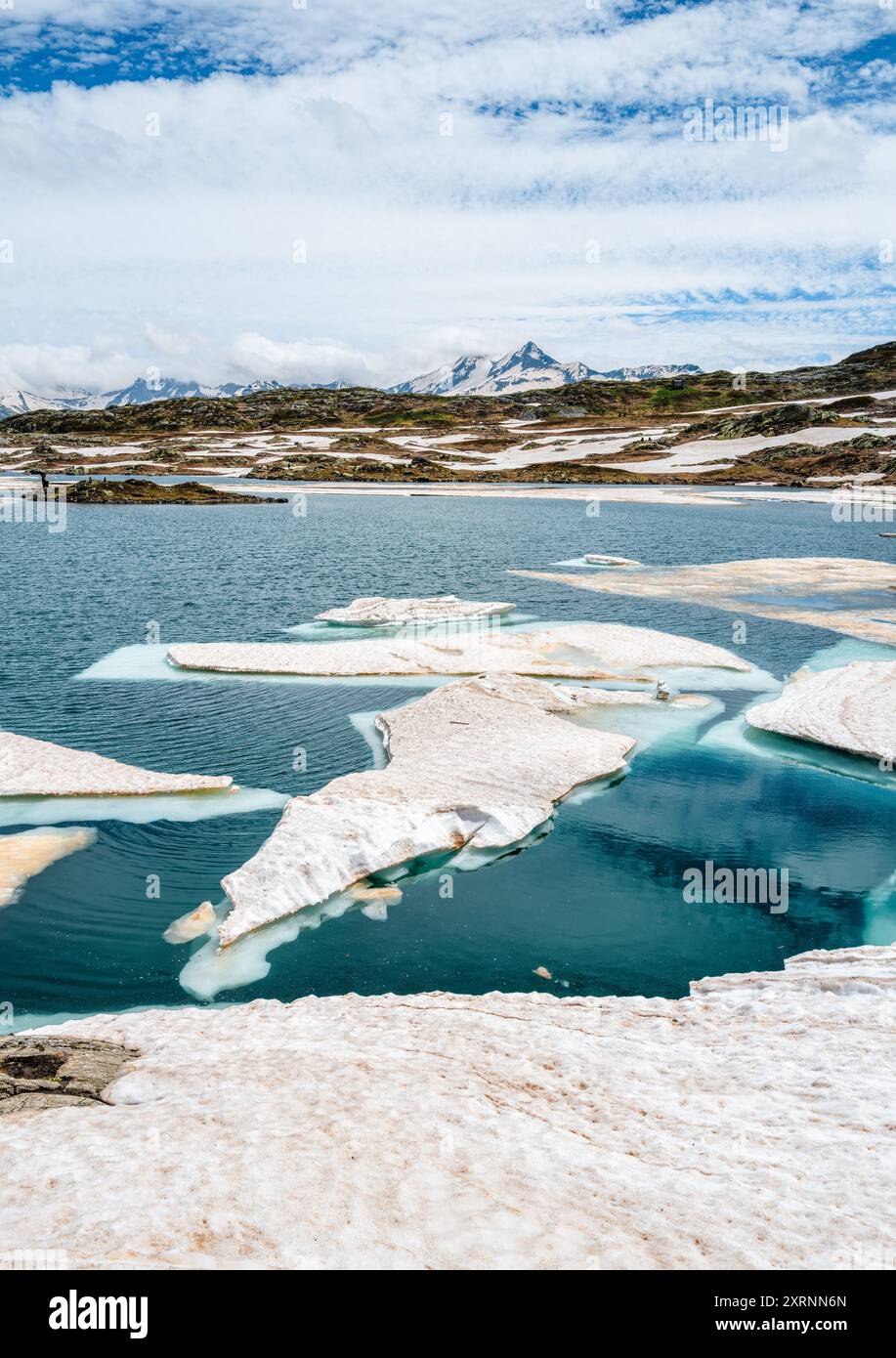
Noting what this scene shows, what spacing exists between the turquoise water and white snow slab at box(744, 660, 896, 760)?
775mm

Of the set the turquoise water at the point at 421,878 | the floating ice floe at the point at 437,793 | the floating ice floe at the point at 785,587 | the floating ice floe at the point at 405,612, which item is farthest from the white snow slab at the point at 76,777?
the floating ice floe at the point at 785,587

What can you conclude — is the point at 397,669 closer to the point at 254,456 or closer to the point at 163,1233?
the point at 163,1233

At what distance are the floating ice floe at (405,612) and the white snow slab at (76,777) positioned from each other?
16.5 metres

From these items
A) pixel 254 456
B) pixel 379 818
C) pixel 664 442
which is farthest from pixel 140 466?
pixel 379 818

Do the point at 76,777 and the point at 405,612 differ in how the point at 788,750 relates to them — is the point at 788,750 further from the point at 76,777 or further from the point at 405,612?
the point at 405,612

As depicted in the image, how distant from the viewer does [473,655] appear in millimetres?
30172

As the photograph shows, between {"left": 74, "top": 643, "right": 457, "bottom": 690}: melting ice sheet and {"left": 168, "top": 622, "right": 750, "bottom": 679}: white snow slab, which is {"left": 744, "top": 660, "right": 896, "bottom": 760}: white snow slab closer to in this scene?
{"left": 168, "top": 622, "right": 750, "bottom": 679}: white snow slab

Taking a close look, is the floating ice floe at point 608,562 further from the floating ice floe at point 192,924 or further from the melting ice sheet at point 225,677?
the floating ice floe at point 192,924

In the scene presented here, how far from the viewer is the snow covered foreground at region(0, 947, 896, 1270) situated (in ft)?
21.0

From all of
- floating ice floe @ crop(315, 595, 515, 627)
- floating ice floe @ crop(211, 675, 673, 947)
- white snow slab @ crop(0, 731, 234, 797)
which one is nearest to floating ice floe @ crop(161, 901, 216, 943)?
floating ice floe @ crop(211, 675, 673, 947)

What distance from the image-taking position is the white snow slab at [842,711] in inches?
851

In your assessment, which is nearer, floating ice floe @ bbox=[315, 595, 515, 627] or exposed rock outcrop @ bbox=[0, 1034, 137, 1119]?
exposed rock outcrop @ bbox=[0, 1034, 137, 1119]

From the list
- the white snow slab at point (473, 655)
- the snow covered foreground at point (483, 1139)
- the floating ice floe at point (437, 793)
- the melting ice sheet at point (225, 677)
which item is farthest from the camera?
the white snow slab at point (473, 655)
